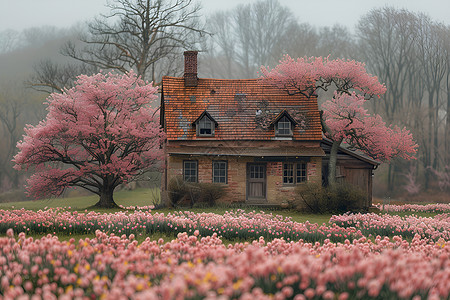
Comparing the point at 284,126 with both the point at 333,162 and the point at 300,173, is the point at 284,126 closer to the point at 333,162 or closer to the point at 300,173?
the point at 300,173

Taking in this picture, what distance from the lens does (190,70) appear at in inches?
1024

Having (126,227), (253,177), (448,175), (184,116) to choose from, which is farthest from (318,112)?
(448,175)

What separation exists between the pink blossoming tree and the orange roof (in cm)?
82

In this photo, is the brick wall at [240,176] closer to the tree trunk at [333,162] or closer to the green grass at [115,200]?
the tree trunk at [333,162]

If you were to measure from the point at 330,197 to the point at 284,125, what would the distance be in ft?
16.3

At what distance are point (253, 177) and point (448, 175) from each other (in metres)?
20.9

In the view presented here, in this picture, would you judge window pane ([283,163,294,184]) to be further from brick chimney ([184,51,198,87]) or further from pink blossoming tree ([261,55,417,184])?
brick chimney ([184,51,198,87])

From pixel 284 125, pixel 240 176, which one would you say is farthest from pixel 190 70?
pixel 240 176

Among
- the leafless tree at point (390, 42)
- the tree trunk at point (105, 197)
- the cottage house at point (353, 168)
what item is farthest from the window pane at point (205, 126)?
the leafless tree at point (390, 42)

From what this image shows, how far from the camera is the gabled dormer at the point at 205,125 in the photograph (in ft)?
78.0

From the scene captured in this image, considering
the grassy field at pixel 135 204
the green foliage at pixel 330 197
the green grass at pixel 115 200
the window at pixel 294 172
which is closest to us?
the grassy field at pixel 135 204

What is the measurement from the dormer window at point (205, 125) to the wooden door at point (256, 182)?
2.66 metres

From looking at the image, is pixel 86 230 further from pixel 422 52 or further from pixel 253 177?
pixel 422 52

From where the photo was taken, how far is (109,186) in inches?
916
